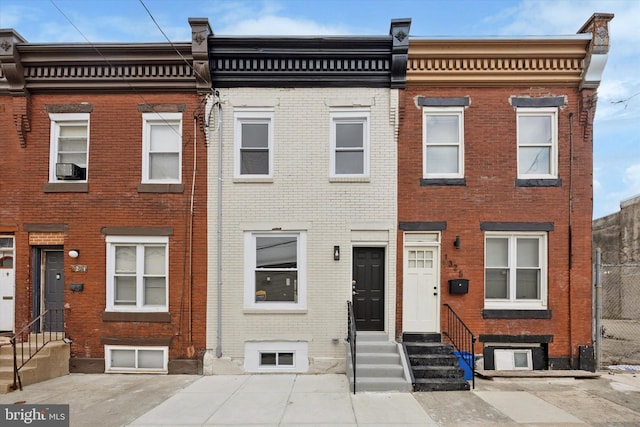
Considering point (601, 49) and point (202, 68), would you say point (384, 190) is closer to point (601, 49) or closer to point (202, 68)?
point (202, 68)

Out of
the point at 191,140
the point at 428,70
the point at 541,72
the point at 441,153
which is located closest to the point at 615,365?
the point at 441,153

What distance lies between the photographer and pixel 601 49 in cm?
848

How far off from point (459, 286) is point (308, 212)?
382cm

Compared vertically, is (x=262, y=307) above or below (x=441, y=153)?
below

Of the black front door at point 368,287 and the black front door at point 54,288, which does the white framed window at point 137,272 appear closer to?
the black front door at point 54,288

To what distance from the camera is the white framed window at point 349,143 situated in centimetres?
888

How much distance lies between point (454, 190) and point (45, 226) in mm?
9555

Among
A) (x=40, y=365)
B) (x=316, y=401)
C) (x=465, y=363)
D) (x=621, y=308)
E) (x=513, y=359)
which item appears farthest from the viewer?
(x=621, y=308)

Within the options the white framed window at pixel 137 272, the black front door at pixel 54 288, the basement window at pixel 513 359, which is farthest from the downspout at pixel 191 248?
the basement window at pixel 513 359

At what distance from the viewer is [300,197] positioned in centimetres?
875

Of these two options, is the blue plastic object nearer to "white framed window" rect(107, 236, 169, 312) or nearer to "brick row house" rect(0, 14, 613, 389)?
"brick row house" rect(0, 14, 613, 389)

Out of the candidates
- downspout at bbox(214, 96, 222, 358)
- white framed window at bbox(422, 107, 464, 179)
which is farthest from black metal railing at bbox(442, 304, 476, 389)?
downspout at bbox(214, 96, 222, 358)

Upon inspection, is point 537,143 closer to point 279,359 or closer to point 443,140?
point 443,140

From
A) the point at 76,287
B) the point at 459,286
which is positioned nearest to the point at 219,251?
the point at 76,287
